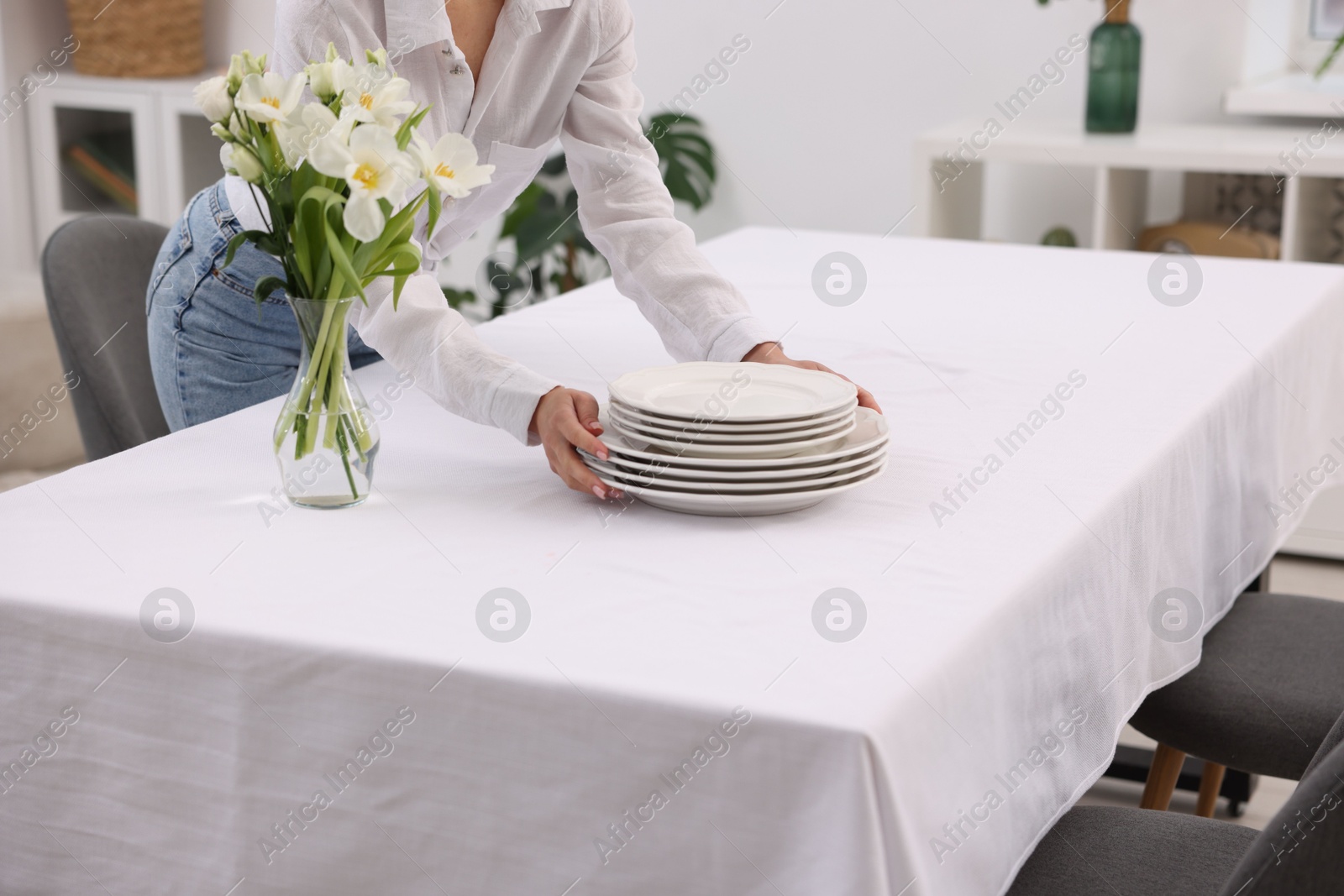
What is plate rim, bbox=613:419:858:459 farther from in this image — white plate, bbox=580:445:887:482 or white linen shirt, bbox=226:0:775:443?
white linen shirt, bbox=226:0:775:443

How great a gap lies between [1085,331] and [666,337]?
1.79 ft

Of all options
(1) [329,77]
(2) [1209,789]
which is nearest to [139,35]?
(1) [329,77]

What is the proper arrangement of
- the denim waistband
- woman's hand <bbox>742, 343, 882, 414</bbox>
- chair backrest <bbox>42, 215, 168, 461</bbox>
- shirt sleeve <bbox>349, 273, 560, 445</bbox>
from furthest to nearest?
chair backrest <bbox>42, 215, 168, 461</bbox> < the denim waistband < woman's hand <bbox>742, 343, 882, 414</bbox> < shirt sleeve <bbox>349, 273, 560, 445</bbox>

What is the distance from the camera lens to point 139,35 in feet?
14.0

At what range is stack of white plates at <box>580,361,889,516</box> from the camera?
1143mm

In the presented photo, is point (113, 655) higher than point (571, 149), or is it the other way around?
point (571, 149)

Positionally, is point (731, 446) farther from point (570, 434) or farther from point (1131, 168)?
point (1131, 168)

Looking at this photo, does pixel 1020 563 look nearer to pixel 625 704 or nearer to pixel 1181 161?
pixel 625 704

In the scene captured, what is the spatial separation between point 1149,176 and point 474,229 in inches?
93.2

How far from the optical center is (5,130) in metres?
4.48

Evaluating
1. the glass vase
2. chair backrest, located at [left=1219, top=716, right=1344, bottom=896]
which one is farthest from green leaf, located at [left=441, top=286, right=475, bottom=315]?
chair backrest, located at [left=1219, top=716, right=1344, bottom=896]

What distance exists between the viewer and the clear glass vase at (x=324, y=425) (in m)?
1.14

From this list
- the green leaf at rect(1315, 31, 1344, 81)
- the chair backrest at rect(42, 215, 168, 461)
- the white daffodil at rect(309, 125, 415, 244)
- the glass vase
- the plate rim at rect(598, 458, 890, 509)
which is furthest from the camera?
the glass vase

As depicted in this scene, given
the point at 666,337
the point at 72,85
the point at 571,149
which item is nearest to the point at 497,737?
the point at 666,337
